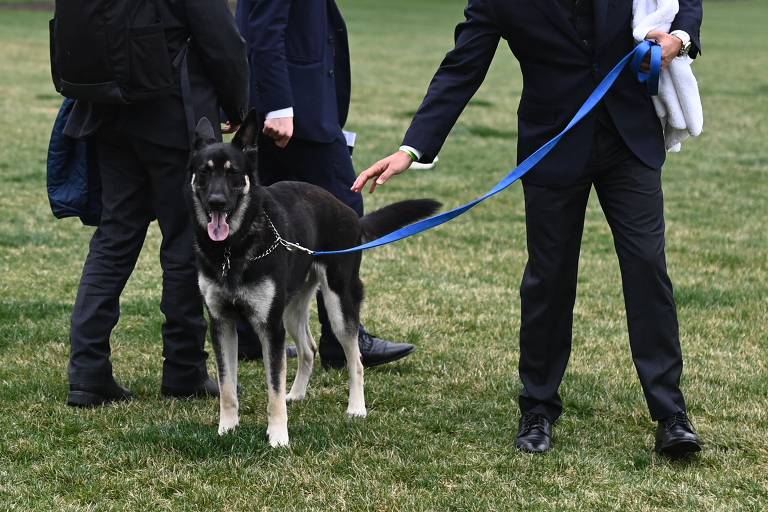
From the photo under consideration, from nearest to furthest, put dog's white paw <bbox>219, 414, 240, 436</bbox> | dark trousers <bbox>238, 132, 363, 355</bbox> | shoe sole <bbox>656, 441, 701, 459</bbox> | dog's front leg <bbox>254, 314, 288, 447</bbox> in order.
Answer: shoe sole <bbox>656, 441, 701, 459</bbox> < dog's front leg <bbox>254, 314, 288, 447</bbox> < dog's white paw <bbox>219, 414, 240, 436</bbox> < dark trousers <bbox>238, 132, 363, 355</bbox>

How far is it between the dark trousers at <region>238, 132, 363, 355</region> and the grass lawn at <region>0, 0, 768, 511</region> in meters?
1.01

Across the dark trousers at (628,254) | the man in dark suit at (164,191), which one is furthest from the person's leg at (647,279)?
the man in dark suit at (164,191)

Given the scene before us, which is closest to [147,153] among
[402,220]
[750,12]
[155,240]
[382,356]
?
[402,220]

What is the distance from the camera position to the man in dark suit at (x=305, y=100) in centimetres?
555

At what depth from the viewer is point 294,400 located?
559 cm

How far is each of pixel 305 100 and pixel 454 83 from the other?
128 centimetres

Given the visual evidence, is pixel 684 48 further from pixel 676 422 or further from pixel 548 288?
pixel 676 422

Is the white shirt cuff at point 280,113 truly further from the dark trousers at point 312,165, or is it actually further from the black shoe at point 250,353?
the black shoe at point 250,353

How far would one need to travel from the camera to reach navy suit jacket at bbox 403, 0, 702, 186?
174 inches

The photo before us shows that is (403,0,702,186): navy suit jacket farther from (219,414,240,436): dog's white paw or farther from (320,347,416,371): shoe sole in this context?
(320,347,416,371): shoe sole

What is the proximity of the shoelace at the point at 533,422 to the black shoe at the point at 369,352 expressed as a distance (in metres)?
1.35

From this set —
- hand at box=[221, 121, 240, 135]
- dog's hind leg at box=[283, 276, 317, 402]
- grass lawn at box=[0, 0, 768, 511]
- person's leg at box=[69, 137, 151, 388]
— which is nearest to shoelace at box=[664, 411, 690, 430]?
grass lawn at box=[0, 0, 768, 511]

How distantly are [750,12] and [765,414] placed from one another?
53.7 m

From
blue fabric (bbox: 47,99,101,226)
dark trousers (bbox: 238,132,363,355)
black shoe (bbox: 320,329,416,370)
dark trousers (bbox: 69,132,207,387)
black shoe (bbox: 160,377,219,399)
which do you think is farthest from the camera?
black shoe (bbox: 320,329,416,370)
